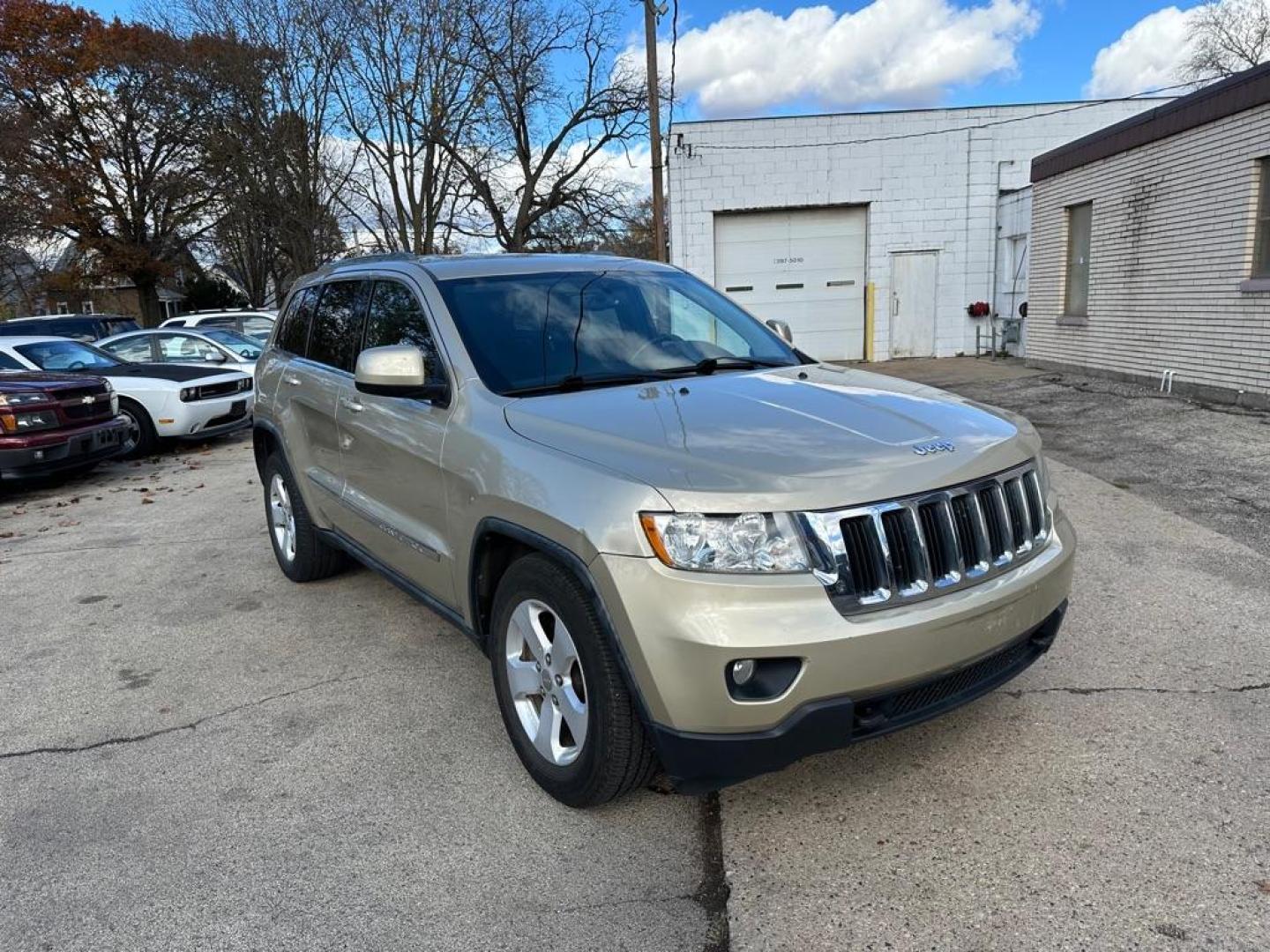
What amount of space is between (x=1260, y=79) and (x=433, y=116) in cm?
2269

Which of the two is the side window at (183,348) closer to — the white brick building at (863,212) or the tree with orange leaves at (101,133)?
the white brick building at (863,212)

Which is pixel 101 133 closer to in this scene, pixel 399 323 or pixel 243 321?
pixel 243 321

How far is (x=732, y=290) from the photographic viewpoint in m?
20.4

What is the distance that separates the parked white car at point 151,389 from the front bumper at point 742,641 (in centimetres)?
1029

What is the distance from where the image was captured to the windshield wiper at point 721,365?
3.72 m

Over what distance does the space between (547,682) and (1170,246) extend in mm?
11956

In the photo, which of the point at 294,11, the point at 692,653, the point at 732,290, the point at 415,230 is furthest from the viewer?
the point at 415,230

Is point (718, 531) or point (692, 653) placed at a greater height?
point (718, 531)

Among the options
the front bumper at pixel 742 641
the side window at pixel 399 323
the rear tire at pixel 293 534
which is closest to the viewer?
the front bumper at pixel 742 641

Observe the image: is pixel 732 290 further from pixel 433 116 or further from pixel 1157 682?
pixel 1157 682

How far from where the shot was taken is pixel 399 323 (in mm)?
4031

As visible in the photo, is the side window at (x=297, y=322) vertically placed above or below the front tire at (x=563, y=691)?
above

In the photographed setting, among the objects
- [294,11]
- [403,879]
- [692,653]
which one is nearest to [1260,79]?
[692,653]

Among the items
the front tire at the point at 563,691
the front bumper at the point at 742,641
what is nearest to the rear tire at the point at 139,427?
the front tire at the point at 563,691
